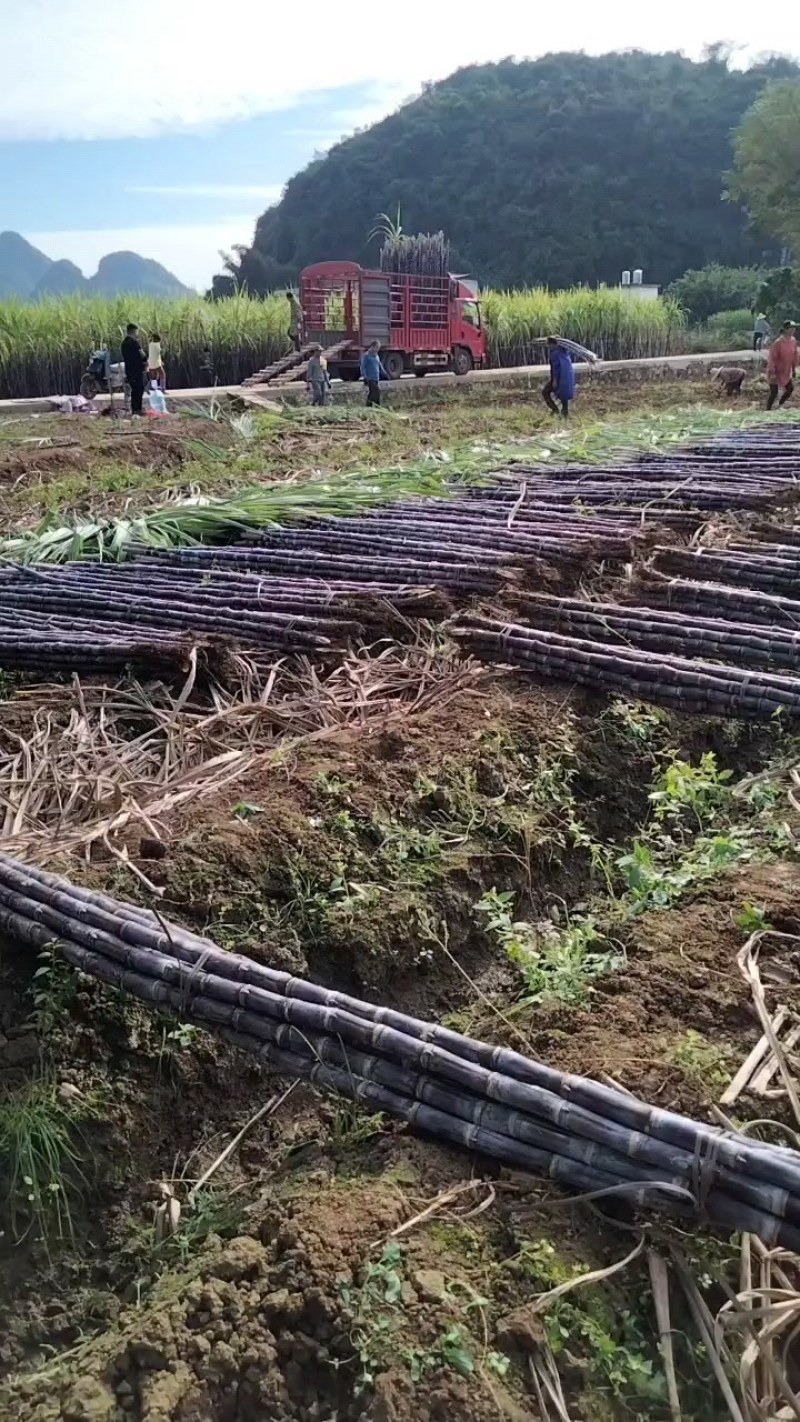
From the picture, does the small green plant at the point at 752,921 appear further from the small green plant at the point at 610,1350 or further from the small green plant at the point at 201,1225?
the small green plant at the point at 201,1225

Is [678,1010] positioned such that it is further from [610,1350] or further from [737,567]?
[737,567]

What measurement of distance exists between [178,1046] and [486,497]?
15.5 ft

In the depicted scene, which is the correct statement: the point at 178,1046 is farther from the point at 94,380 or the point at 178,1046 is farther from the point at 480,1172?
the point at 94,380

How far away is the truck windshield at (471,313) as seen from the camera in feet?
57.9

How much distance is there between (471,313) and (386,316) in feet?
7.11

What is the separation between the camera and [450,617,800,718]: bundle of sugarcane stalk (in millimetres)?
3848

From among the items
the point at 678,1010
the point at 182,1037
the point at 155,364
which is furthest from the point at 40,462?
the point at 678,1010

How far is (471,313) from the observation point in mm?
17812

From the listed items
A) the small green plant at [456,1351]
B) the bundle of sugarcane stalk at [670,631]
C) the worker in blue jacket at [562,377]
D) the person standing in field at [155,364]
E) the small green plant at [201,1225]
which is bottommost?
the small green plant at [201,1225]

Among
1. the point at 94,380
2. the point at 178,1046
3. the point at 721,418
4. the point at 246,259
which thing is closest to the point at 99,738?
the point at 178,1046

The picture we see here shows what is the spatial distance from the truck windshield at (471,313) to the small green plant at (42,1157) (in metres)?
16.9

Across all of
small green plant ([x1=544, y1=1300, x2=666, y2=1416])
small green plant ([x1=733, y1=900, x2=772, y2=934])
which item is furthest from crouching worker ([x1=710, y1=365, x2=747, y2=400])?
small green plant ([x1=544, y1=1300, x2=666, y2=1416])

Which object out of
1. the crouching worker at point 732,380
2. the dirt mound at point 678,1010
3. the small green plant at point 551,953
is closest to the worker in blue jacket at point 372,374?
the crouching worker at point 732,380

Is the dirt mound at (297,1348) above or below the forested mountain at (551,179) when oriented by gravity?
below
